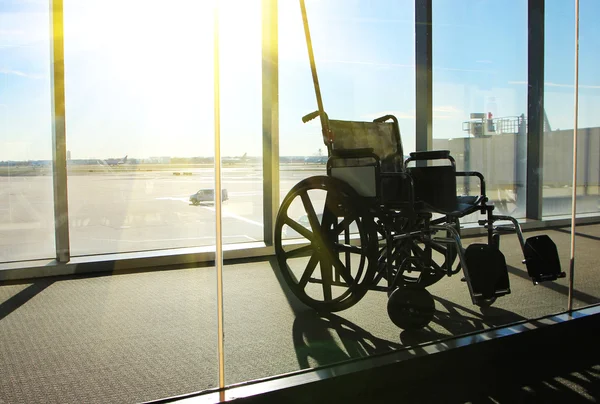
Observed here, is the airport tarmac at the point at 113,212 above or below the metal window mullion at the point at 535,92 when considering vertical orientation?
below

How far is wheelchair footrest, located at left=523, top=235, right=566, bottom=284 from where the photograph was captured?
219 centimetres

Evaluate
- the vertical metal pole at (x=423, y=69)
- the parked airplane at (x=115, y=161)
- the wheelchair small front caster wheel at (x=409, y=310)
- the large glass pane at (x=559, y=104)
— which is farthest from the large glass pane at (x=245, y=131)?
the large glass pane at (x=559, y=104)

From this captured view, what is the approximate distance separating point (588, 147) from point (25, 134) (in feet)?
12.3

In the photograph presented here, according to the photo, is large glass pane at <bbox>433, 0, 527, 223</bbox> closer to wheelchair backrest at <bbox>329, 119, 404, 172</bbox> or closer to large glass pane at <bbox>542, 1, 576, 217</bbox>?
large glass pane at <bbox>542, 1, 576, 217</bbox>

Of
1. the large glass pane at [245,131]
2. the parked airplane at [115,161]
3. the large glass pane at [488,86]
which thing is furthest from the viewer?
the large glass pane at [488,86]

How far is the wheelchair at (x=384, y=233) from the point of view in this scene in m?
2.09

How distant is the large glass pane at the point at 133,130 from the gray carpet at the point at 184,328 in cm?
44

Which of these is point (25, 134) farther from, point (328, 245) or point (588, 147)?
point (588, 147)

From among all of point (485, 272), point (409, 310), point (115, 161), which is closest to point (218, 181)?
point (409, 310)

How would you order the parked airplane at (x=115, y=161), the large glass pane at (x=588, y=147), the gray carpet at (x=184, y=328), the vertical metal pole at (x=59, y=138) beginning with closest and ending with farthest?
the gray carpet at (x=184, y=328) < the large glass pane at (x=588, y=147) < the parked airplane at (x=115, y=161) < the vertical metal pole at (x=59, y=138)

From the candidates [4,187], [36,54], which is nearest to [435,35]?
[36,54]

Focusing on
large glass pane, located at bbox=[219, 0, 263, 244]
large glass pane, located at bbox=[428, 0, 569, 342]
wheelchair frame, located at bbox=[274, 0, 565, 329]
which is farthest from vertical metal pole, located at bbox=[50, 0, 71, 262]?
large glass pane, located at bbox=[428, 0, 569, 342]

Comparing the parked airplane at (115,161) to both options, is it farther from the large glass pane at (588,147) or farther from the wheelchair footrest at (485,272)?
the large glass pane at (588,147)

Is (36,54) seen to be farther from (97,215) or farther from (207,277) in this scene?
(207,277)
